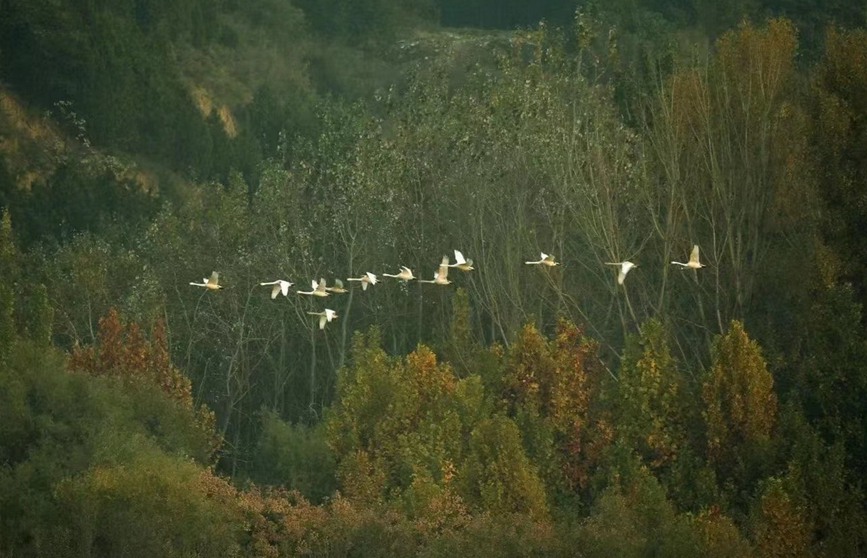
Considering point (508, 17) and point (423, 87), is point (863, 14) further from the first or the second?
point (508, 17)

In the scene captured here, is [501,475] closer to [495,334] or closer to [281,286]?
[281,286]

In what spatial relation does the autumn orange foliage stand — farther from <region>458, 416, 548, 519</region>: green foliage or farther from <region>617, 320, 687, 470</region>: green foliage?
<region>617, 320, 687, 470</region>: green foliage

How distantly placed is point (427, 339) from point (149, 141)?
26.9 metres

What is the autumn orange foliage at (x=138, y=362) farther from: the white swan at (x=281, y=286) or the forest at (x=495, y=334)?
the white swan at (x=281, y=286)

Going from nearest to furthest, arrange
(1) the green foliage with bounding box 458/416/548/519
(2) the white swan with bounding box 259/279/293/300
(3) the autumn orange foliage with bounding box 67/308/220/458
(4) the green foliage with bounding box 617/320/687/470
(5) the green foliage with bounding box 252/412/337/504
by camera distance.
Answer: (2) the white swan with bounding box 259/279/293/300 < (1) the green foliage with bounding box 458/416/548/519 < (4) the green foliage with bounding box 617/320/687/470 < (5) the green foliage with bounding box 252/412/337/504 < (3) the autumn orange foliage with bounding box 67/308/220/458

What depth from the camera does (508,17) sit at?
98.2m

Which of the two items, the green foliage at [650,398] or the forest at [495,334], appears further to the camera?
the green foliage at [650,398]

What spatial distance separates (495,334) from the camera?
52.4 meters

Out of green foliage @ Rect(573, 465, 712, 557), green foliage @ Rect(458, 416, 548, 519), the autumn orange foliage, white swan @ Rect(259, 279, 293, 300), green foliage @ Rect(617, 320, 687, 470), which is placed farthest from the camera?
the autumn orange foliage

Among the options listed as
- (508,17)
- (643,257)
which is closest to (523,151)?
(643,257)

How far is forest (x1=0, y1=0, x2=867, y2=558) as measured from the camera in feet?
138

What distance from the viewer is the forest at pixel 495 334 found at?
4212 cm

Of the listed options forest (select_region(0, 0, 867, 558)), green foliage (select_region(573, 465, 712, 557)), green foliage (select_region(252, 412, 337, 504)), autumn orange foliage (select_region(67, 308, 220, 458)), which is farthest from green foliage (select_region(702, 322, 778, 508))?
autumn orange foliage (select_region(67, 308, 220, 458))

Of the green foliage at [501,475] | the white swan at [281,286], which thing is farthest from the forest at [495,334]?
the white swan at [281,286]
